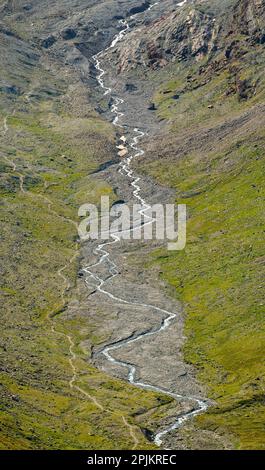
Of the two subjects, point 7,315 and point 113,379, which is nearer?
point 113,379

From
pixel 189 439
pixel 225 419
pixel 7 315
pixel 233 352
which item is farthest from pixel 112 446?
pixel 7 315

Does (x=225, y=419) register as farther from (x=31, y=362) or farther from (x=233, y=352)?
(x=31, y=362)

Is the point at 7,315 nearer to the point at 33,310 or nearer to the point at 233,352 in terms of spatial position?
the point at 33,310

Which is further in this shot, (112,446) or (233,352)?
(233,352)

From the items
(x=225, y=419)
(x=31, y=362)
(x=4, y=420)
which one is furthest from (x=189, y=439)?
(x=31, y=362)
